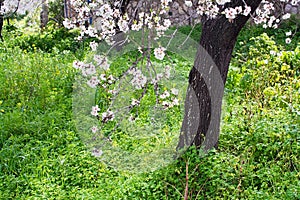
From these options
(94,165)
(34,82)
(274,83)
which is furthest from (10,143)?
(274,83)

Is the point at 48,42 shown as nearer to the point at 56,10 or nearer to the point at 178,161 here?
the point at 56,10

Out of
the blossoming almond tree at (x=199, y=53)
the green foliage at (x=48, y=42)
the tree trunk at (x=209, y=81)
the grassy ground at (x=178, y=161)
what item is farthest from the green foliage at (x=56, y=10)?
the tree trunk at (x=209, y=81)

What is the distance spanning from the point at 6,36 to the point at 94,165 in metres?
5.25

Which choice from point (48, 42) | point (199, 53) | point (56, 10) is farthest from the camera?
point (56, 10)

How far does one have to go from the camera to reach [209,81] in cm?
283

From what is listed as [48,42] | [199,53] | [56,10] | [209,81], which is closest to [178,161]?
[209,81]

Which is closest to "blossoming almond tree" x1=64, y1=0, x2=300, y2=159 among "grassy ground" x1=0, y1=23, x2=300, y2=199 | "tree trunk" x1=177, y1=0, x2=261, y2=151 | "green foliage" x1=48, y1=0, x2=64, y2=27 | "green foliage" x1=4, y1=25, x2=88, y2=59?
"tree trunk" x1=177, y1=0, x2=261, y2=151

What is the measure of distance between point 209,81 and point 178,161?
0.64 m

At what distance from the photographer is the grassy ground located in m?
2.67

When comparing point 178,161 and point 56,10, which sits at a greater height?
point 56,10

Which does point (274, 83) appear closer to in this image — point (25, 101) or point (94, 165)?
point (94, 165)

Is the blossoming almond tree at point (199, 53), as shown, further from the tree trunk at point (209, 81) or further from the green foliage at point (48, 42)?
the green foliage at point (48, 42)

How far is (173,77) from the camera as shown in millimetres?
4859

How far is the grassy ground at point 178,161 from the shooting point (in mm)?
2672
